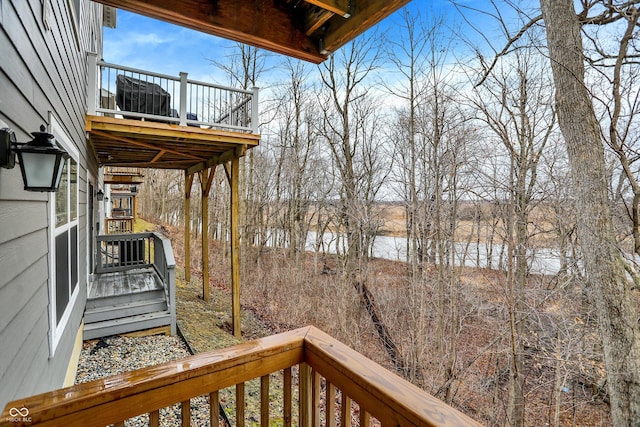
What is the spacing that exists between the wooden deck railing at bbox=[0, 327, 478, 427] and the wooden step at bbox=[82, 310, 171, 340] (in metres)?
4.93

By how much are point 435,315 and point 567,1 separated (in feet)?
19.6

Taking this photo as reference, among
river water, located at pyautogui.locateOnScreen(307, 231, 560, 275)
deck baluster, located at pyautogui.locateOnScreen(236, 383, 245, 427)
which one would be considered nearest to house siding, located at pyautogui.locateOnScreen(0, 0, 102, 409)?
deck baluster, located at pyautogui.locateOnScreen(236, 383, 245, 427)

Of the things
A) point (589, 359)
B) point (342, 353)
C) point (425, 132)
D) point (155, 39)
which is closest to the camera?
point (342, 353)

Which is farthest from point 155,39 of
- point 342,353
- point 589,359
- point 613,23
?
point 589,359

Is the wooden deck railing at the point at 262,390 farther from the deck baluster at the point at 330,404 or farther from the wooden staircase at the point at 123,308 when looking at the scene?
the wooden staircase at the point at 123,308

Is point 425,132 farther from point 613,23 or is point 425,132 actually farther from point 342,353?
point 342,353

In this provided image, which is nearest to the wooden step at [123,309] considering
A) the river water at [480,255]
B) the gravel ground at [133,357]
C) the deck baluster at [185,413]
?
the gravel ground at [133,357]

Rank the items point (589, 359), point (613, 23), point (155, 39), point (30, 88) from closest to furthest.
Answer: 1. point (30, 88)
2. point (613, 23)
3. point (589, 359)
4. point (155, 39)

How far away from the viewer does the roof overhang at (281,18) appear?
156cm

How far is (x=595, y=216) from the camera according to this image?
3984 millimetres

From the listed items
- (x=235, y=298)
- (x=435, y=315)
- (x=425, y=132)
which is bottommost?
(x=435, y=315)

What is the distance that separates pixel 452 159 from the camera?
730cm

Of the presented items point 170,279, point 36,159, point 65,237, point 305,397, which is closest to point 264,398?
point 305,397

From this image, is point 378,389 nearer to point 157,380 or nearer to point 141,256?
point 157,380
